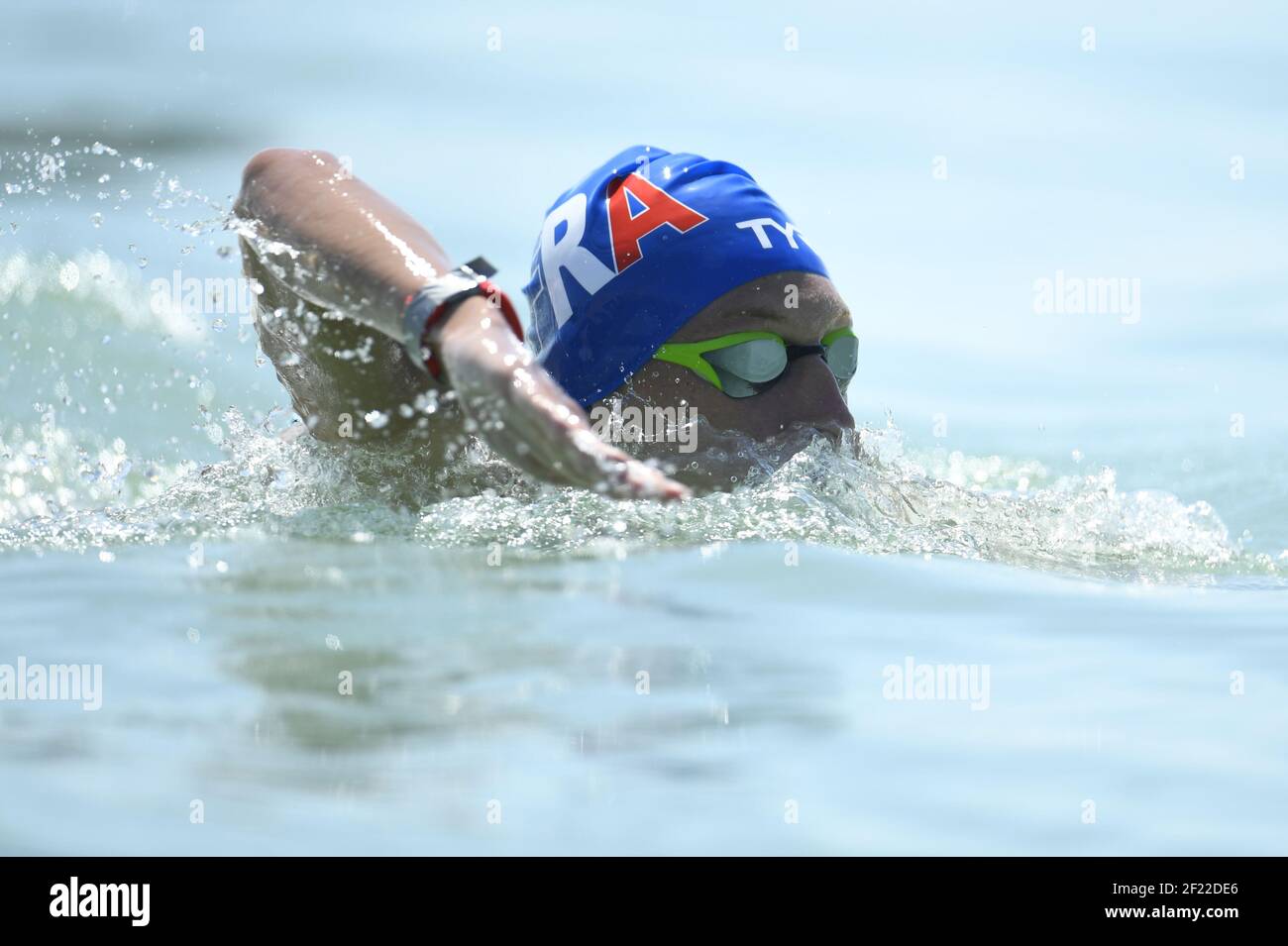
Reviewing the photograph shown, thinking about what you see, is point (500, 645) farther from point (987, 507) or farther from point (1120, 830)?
point (987, 507)

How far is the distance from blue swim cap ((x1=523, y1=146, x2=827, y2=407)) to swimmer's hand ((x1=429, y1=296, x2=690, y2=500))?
1472 millimetres

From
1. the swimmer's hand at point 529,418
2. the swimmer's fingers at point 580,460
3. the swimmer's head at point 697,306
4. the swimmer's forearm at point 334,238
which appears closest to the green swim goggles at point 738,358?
the swimmer's head at point 697,306

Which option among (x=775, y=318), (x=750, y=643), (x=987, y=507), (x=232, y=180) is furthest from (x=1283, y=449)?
(x=232, y=180)

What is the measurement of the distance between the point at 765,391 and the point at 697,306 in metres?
0.33

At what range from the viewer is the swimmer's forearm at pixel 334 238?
3291 millimetres

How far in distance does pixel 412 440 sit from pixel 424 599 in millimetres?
1097

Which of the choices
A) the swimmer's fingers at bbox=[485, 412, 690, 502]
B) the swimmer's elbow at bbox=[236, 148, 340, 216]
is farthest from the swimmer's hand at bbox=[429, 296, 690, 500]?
the swimmer's elbow at bbox=[236, 148, 340, 216]

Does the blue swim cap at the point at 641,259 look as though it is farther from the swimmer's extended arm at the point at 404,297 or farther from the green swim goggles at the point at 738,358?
the swimmer's extended arm at the point at 404,297

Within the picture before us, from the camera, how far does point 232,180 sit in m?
12.1

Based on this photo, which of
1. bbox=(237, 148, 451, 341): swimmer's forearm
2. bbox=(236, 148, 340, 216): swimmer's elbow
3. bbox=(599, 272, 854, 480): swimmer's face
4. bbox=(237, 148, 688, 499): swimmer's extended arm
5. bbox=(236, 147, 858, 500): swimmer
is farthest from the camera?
bbox=(599, 272, 854, 480): swimmer's face

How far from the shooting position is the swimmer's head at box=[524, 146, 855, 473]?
439cm

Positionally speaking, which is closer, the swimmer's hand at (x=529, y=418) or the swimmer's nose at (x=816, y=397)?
the swimmer's hand at (x=529, y=418)

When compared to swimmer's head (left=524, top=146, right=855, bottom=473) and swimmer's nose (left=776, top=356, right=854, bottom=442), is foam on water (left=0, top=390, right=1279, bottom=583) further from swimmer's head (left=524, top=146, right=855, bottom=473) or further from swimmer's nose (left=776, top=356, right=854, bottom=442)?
swimmer's head (left=524, top=146, right=855, bottom=473)

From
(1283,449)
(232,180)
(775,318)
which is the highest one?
(232,180)
